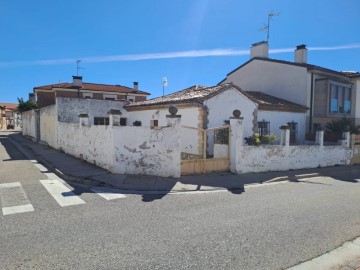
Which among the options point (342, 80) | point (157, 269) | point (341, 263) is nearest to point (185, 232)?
point (157, 269)

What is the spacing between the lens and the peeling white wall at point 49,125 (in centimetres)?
1859

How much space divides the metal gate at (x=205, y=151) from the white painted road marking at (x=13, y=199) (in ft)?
17.4

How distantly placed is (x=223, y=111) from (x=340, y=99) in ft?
38.2

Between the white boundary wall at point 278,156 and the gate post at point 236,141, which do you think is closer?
the gate post at point 236,141

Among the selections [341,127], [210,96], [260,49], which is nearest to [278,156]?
[210,96]

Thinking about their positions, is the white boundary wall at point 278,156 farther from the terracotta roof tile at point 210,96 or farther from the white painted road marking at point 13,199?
the white painted road marking at point 13,199

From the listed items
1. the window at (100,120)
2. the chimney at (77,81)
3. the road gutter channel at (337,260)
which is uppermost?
the chimney at (77,81)

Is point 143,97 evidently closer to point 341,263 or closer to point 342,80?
point 342,80

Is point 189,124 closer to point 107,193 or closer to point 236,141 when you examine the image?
point 236,141

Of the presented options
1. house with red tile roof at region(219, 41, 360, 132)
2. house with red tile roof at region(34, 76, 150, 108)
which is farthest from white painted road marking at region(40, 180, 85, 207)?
house with red tile roof at region(34, 76, 150, 108)

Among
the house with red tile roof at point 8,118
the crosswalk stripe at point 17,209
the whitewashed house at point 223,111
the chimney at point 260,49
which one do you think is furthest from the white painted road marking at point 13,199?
the house with red tile roof at point 8,118

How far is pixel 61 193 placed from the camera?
314 inches

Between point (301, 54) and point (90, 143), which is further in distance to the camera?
point (301, 54)

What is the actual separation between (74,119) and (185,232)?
15.7 meters
